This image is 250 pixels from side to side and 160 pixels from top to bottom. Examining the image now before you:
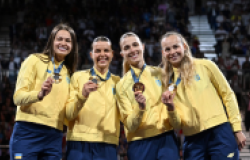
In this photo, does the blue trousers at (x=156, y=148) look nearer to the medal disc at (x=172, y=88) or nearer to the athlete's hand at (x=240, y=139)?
the medal disc at (x=172, y=88)

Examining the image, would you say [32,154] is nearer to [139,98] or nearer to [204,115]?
[139,98]

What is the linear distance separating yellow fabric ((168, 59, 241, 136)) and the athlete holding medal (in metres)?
0.66

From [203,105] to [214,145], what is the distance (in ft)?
1.27

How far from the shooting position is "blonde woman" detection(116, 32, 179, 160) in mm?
3090

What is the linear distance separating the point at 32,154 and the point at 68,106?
0.58 m

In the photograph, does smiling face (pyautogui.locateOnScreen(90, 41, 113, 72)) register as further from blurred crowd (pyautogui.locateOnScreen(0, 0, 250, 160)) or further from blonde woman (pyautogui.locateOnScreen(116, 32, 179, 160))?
blurred crowd (pyautogui.locateOnScreen(0, 0, 250, 160))

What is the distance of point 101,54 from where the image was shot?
3.40m

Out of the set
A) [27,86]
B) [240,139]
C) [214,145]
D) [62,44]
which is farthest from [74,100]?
[240,139]

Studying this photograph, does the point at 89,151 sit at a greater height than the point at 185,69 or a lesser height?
lesser

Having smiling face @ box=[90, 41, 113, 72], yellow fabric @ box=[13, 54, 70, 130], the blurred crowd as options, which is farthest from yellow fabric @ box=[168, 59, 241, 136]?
the blurred crowd

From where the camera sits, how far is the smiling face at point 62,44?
3443mm

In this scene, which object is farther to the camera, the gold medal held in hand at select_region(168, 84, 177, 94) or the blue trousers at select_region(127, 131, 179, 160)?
the blue trousers at select_region(127, 131, 179, 160)

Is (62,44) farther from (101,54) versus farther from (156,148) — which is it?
(156,148)

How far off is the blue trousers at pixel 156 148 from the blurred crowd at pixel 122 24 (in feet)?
16.4
